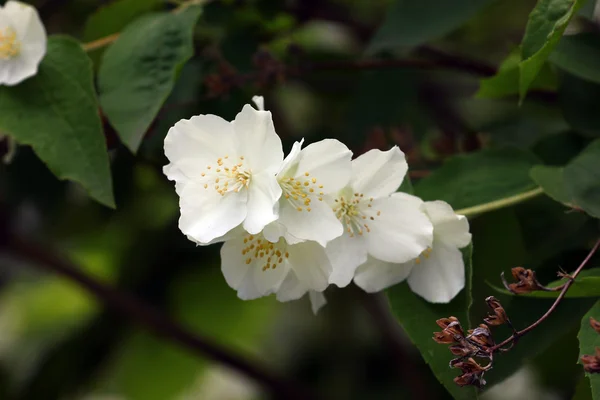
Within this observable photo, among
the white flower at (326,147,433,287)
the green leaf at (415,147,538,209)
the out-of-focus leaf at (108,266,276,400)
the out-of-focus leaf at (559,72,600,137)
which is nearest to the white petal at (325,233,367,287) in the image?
the white flower at (326,147,433,287)

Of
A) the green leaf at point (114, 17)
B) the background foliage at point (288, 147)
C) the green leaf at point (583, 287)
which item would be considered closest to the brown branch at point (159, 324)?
the background foliage at point (288, 147)

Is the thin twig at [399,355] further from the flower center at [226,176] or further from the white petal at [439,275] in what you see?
the flower center at [226,176]

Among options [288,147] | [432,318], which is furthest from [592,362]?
[288,147]

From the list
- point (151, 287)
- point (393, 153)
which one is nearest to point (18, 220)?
point (151, 287)

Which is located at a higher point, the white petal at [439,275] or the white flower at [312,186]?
the white flower at [312,186]

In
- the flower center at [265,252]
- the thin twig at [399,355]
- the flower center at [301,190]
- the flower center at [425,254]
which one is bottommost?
the thin twig at [399,355]

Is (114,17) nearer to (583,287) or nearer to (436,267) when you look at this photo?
(436,267)
